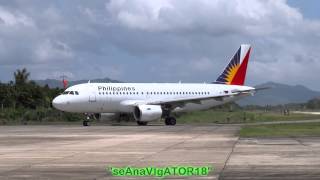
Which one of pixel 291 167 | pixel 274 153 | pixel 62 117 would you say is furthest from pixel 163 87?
pixel 291 167

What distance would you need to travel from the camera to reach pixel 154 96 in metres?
55.3

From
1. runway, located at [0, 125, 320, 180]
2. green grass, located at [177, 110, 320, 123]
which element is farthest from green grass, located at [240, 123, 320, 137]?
green grass, located at [177, 110, 320, 123]

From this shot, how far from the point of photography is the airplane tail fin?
2402 inches

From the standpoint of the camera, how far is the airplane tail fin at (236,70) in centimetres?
6100

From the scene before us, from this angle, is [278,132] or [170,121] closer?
[278,132]

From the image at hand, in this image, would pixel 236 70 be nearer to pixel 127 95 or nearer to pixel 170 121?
pixel 170 121

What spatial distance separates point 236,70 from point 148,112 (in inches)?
495

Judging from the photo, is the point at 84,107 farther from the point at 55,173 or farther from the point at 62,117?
the point at 55,173

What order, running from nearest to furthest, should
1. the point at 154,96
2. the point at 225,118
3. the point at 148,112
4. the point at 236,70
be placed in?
the point at 148,112 < the point at 154,96 < the point at 236,70 < the point at 225,118

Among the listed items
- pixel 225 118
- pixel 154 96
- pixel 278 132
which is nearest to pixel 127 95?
pixel 154 96

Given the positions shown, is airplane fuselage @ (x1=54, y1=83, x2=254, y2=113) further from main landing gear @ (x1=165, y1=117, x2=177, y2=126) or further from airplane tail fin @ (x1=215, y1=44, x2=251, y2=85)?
main landing gear @ (x1=165, y1=117, x2=177, y2=126)

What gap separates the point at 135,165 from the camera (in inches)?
628

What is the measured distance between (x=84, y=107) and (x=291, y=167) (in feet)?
125

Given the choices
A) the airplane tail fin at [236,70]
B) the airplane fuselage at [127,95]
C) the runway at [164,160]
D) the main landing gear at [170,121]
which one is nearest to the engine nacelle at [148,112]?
the airplane fuselage at [127,95]
